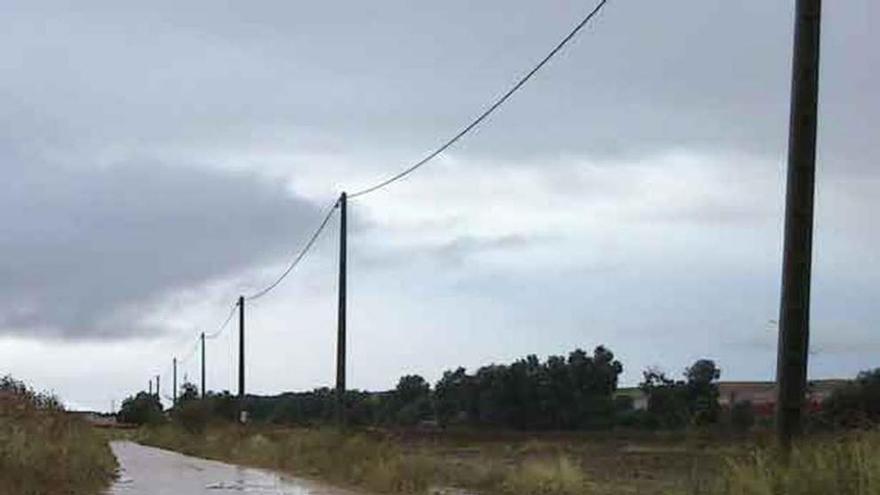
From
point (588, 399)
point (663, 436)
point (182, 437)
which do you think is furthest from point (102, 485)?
point (588, 399)

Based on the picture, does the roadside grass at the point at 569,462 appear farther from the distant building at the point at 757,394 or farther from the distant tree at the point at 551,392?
the distant tree at the point at 551,392

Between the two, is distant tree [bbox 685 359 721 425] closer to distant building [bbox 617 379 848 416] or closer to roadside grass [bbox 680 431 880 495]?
distant building [bbox 617 379 848 416]

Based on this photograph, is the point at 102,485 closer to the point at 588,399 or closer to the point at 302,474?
the point at 302,474

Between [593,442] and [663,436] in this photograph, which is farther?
[663,436]

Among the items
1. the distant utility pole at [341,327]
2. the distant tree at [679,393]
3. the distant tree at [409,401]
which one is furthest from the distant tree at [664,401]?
the distant utility pole at [341,327]

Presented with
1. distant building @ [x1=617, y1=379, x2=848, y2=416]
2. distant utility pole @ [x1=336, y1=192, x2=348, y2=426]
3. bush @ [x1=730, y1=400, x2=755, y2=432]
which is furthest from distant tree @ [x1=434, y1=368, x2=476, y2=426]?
distant utility pole @ [x1=336, y1=192, x2=348, y2=426]

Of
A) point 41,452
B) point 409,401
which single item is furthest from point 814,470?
point 409,401

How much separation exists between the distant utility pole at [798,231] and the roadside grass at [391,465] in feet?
30.9

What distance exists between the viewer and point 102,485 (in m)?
29.7

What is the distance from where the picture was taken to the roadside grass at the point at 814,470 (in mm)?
12516

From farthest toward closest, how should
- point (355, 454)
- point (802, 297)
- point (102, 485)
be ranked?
1. point (355, 454)
2. point (102, 485)
3. point (802, 297)

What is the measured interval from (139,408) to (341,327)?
109m

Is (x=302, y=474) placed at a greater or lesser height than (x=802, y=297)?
lesser

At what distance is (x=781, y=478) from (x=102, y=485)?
63.1 ft
